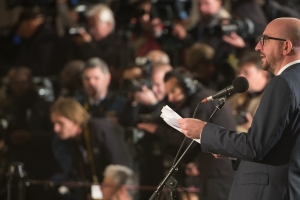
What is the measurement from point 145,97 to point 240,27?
3.69 ft

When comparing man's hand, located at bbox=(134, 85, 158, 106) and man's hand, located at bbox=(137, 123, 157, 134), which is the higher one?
man's hand, located at bbox=(134, 85, 158, 106)

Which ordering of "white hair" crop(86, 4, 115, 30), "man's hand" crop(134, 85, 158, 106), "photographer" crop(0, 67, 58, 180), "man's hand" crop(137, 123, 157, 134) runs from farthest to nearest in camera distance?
"white hair" crop(86, 4, 115, 30) → "photographer" crop(0, 67, 58, 180) → "man's hand" crop(134, 85, 158, 106) → "man's hand" crop(137, 123, 157, 134)

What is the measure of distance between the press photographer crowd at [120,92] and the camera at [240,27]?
1cm

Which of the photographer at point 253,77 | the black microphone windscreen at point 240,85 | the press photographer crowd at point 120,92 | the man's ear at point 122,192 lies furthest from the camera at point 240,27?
the black microphone windscreen at point 240,85

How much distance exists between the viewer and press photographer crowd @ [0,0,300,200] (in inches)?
222

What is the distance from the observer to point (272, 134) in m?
3.27

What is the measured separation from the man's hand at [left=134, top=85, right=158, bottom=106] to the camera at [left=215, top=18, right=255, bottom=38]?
92 centimetres

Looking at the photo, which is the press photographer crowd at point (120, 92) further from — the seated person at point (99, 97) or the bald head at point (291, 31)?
the bald head at point (291, 31)

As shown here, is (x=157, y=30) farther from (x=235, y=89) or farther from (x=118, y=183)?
(x=235, y=89)

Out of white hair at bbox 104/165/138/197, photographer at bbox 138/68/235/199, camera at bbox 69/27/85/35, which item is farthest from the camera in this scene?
camera at bbox 69/27/85/35

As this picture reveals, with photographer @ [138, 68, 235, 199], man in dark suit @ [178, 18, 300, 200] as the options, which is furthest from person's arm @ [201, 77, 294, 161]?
photographer @ [138, 68, 235, 199]

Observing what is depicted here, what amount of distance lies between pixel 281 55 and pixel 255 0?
3.65 m

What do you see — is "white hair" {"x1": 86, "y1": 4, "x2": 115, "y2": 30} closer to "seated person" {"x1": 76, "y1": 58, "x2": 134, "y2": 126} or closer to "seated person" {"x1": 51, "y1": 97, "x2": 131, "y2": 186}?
"seated person" {"x1": 76, "y1": 58, "x2": 134, "y2": 126}

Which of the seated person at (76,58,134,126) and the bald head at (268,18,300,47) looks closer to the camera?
the bald head at (268,18,300,47)
